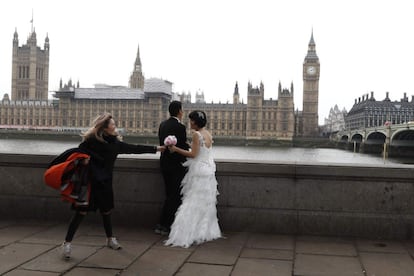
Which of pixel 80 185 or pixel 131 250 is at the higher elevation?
pixel 80 185

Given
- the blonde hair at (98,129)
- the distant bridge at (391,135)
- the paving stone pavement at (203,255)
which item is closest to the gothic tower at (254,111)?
the distant bridge at (391,135)

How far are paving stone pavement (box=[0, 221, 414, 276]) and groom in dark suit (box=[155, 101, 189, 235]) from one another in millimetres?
200

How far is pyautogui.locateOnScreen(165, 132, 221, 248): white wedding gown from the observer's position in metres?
4.29

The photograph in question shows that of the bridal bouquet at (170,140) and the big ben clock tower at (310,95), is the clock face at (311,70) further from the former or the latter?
the bridal bouquet at (170,140)

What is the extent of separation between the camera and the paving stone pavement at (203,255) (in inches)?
137

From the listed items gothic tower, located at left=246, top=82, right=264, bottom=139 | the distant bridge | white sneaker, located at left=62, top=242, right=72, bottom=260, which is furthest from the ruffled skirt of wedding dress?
gothic tower, located at left=246, top=82, right=264, bottom=139

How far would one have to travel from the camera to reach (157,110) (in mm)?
104750

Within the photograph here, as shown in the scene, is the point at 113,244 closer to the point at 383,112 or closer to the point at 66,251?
the point at 66,251

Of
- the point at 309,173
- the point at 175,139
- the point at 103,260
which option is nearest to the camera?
the point at 103,260

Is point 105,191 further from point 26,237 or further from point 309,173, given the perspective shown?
point 309,173

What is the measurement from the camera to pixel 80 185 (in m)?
3.74

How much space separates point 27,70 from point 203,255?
128 meters

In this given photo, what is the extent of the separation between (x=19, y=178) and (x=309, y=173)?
124 inches

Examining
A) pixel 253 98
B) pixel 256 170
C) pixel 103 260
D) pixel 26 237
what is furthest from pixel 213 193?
pixel 253 98
